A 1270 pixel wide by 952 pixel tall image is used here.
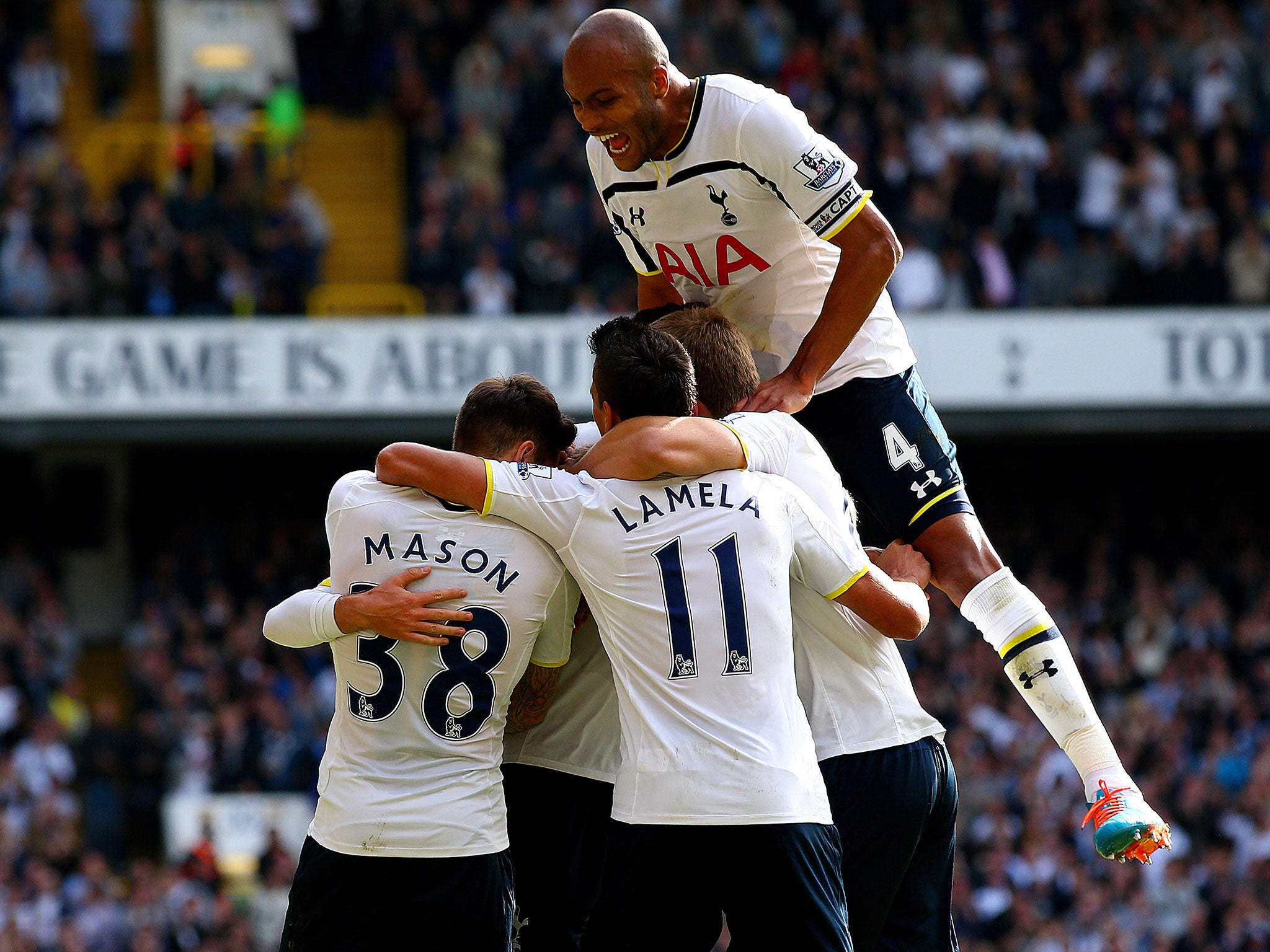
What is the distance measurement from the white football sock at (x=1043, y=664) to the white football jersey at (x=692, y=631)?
0.87 metres

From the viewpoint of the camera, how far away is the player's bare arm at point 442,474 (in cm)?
402

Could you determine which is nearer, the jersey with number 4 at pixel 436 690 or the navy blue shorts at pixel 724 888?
the navy blue shorts at pixel 724 888

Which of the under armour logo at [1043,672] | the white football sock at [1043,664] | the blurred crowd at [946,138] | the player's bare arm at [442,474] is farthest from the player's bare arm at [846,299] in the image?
the blurred crowd at [946,138]

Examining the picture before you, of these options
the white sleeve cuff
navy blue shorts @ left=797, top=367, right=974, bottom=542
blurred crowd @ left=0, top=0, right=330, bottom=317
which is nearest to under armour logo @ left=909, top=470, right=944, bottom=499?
navy blue shorts @ left=797, top=367, right=974, bottom=542

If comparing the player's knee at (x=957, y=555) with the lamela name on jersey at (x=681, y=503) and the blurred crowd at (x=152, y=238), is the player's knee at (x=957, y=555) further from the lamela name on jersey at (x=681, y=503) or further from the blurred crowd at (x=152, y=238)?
the blurred crowd at (x=152, y=238)

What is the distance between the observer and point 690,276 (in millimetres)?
4887

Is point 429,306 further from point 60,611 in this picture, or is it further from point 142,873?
point 142,873

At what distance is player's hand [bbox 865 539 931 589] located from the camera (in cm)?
453

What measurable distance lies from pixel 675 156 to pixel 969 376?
12.0 metres

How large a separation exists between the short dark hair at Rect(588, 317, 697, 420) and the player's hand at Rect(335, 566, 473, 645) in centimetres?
59

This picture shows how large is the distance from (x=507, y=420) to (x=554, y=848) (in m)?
1.13

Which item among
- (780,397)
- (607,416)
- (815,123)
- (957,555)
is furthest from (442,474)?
(815,123)

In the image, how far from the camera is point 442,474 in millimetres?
4031

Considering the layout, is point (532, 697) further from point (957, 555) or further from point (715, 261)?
point (715, 261)
